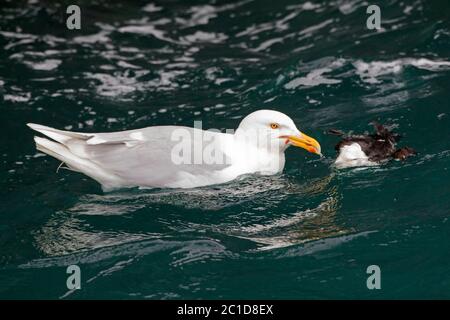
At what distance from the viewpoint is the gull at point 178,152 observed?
639 cm

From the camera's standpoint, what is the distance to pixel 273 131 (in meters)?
6.67

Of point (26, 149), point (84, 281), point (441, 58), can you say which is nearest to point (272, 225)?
point (84, 281)

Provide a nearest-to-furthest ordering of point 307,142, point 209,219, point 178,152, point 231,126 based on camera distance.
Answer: point 209,219 → point 178,152 → point 307,142 → point 231,126

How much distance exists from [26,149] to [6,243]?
1803 mm

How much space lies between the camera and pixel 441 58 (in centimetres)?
862

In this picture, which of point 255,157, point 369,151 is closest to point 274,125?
point 255,157

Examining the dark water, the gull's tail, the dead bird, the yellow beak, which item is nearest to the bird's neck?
the dark water

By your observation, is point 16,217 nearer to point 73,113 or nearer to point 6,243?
point 6,243

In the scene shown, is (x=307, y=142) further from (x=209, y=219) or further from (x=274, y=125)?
(x=209, y=219)

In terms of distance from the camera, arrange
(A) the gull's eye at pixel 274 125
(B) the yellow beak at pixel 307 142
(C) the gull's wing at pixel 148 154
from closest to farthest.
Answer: (C) the gull's wing at pixel 148 154, (B) the yellow beak at pixel 307 142, (A) the gull's eye at pixel 274 125

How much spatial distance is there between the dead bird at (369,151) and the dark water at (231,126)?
96 millimetres

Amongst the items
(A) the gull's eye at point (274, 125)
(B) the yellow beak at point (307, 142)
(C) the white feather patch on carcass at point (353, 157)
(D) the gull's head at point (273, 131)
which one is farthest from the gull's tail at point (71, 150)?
(C) the white feather patch on carcass at point (353, 157)

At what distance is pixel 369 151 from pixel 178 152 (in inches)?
63.1

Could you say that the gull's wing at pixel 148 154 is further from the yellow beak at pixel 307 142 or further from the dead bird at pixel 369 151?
the dead bird at pixel 369 151
